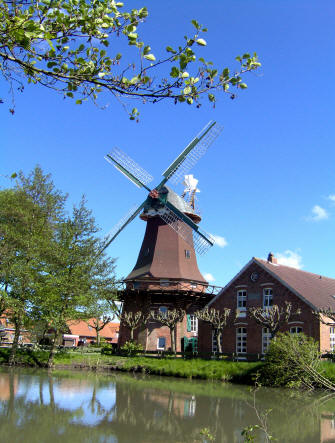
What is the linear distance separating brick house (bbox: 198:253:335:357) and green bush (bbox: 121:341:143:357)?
4.19m

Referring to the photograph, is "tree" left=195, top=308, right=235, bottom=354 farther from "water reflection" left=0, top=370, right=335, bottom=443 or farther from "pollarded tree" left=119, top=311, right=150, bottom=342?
"water reflection" left=0, top=370, right=335, bottom=443

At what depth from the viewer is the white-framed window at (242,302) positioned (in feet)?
82.5

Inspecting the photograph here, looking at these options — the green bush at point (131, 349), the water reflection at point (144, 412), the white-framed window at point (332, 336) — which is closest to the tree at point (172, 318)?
the green bush at point (131, 349)

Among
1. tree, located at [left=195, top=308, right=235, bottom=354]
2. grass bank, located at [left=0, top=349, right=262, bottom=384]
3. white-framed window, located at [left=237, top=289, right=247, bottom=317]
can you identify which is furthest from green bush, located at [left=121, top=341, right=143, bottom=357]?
white-framed window, located at [left=237, top=289, right=247, bottom=317]

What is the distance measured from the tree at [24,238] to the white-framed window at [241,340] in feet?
39.4

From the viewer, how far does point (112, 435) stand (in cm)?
881

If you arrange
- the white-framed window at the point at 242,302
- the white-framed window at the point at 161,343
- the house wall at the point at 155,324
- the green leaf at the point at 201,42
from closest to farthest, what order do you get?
the green leaf at the point at 201,42, the white-framed window at the point at 242,302, the house wall at the point at 155,324, the white-framed window at the point at 161,343

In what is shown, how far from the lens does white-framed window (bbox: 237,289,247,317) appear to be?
25156 millimetres

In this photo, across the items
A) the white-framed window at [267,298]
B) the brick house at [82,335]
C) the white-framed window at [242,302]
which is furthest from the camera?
the brick house at [82,335]

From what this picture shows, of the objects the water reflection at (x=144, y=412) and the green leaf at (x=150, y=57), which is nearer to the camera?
the green leaf at (x=150, y=57)

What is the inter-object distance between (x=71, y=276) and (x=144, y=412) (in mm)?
13093

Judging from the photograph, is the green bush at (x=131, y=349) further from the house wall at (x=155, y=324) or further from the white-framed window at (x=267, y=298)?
the white-framed window at (x=267, y=298)

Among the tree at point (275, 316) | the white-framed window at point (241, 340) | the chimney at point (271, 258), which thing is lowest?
the white-framed window at point (241, 340)

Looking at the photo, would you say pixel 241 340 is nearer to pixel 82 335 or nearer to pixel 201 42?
pixel 201 42
